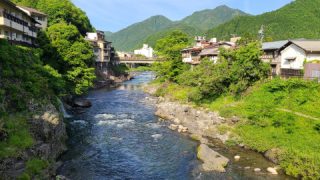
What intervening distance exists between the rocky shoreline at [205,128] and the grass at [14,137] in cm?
1377

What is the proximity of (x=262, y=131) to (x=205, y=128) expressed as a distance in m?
7.12

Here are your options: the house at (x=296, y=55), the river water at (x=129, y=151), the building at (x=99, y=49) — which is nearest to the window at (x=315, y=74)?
the house at (x=296, y=55)

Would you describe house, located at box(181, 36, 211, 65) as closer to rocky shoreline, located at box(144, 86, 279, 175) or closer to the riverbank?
rocky shoreline, located at box(144, 86, 279, 175)

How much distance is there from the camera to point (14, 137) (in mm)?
20922

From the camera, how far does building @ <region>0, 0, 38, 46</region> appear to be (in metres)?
36.3

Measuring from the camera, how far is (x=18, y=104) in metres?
24.9

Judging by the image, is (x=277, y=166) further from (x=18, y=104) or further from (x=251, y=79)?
(x=18, y=104)

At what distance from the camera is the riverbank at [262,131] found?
2450cm

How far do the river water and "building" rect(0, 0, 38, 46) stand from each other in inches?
519

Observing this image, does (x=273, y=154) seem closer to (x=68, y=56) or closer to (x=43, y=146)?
(x=43, y=146)

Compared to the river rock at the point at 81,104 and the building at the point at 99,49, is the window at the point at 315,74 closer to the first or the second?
the river rock at the point at 81,104

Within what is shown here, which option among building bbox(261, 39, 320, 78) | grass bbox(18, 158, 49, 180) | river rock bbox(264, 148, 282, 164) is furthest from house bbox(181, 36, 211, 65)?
grass bbox(18, 158, 49, 180)

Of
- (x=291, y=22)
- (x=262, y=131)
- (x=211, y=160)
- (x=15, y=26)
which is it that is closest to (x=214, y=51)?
(x=262, y=131)

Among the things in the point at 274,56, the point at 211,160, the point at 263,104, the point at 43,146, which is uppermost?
the point at 274,56
